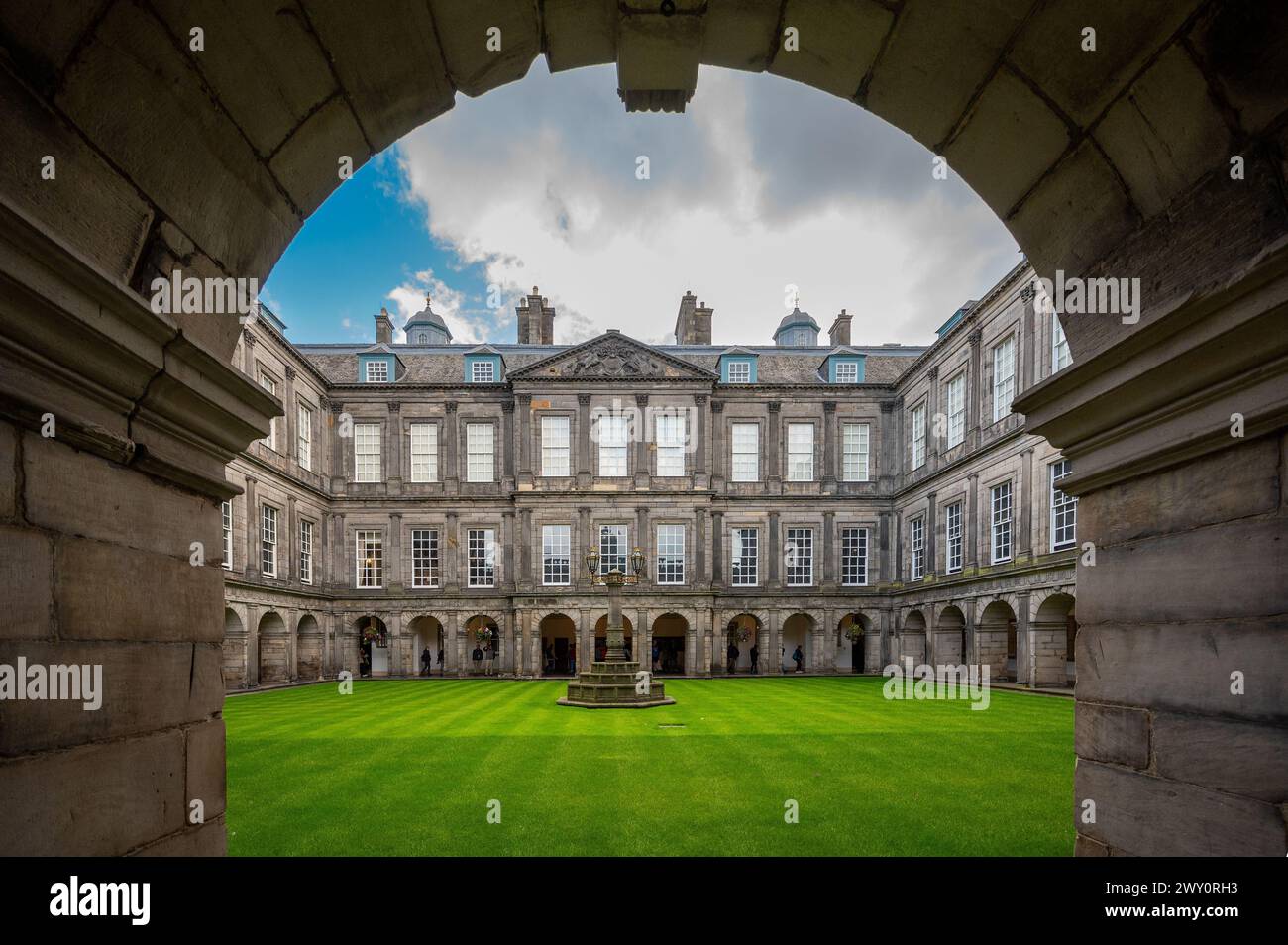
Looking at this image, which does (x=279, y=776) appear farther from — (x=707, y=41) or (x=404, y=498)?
(x=404, y=498)

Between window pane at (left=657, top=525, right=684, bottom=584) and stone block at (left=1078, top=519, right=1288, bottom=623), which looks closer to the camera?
stone block at (left=1078, top=519, right=1288, bottom=623)

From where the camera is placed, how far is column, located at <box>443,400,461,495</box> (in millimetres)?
30812

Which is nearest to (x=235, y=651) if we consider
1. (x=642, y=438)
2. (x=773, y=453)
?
(x=642, y=438)

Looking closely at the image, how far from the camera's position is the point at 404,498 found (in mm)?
30484

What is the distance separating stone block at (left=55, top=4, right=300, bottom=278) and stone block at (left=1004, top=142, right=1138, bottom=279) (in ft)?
10.8

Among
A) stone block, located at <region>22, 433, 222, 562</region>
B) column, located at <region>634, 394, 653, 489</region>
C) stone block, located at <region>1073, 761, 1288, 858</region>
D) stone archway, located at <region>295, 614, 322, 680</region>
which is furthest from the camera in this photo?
column, located at <region>634, 394, 653, 489</region>

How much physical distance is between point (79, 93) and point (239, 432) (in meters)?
1.30

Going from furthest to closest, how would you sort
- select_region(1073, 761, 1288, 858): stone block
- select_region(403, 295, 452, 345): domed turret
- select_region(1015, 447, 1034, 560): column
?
select_region(403, 295, 452, 345): domed turret
select_region(1015, 447, 1034, 560): column
select_region(1073, 761, 1288, 858): stone block

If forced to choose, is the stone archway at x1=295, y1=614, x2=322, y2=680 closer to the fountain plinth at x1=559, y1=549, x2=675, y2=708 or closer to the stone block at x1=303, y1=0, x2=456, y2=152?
the fountain plinth at x1=559, y1=549, x2=675, y2=708

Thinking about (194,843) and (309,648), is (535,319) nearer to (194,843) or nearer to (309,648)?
(309,648)

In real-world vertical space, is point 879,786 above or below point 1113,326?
below

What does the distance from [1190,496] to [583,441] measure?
2795 centimetres

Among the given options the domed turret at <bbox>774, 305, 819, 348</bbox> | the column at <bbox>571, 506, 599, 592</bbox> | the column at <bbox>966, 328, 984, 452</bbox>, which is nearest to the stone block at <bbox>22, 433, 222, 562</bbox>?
the column at <bbox>966, 328, 984, 452</bbox>
